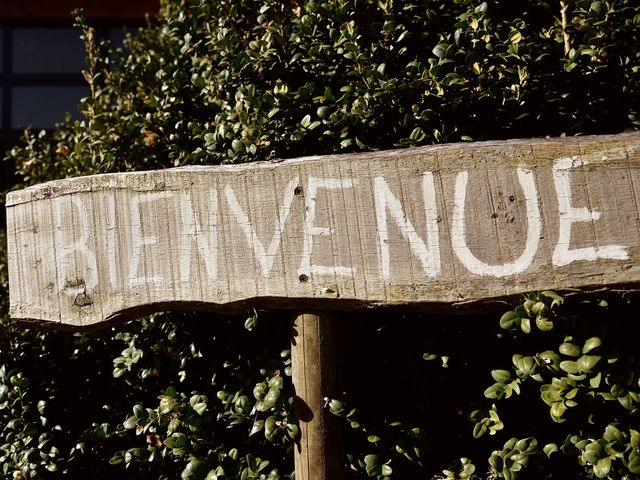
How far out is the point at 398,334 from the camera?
1902 mm

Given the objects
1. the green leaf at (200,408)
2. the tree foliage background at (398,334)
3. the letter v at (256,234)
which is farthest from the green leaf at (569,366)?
the green leaf at (200,408)

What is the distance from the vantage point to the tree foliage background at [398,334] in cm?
165

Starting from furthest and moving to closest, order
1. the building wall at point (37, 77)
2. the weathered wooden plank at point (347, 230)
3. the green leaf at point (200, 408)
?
the building wall at point (37, 77) < the green leaf at point (200, 408) < the weathered wooden plank at point (347, 230)

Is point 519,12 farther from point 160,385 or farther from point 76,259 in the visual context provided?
point 160,385

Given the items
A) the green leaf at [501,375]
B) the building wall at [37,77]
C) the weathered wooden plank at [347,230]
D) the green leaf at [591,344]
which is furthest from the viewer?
the building wall at [37,77]

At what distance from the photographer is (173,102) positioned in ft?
7.65

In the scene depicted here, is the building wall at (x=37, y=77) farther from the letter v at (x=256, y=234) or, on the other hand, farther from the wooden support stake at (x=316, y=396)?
the wooden support stake at (x=316, y=396)

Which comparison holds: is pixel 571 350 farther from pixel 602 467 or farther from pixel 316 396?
pixel 316 396

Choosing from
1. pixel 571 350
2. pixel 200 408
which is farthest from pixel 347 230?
pixel 200 408

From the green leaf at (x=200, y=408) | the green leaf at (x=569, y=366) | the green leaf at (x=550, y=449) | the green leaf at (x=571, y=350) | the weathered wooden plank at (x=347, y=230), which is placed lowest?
the green leaf at (x=550, y=449)

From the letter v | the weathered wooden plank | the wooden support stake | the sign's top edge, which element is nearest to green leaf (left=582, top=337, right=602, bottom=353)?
the weathered wooden plank

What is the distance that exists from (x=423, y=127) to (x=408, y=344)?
62 centimetres

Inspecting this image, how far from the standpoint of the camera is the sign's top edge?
4.55 feet

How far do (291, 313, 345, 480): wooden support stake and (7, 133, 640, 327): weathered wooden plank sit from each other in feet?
0.40
